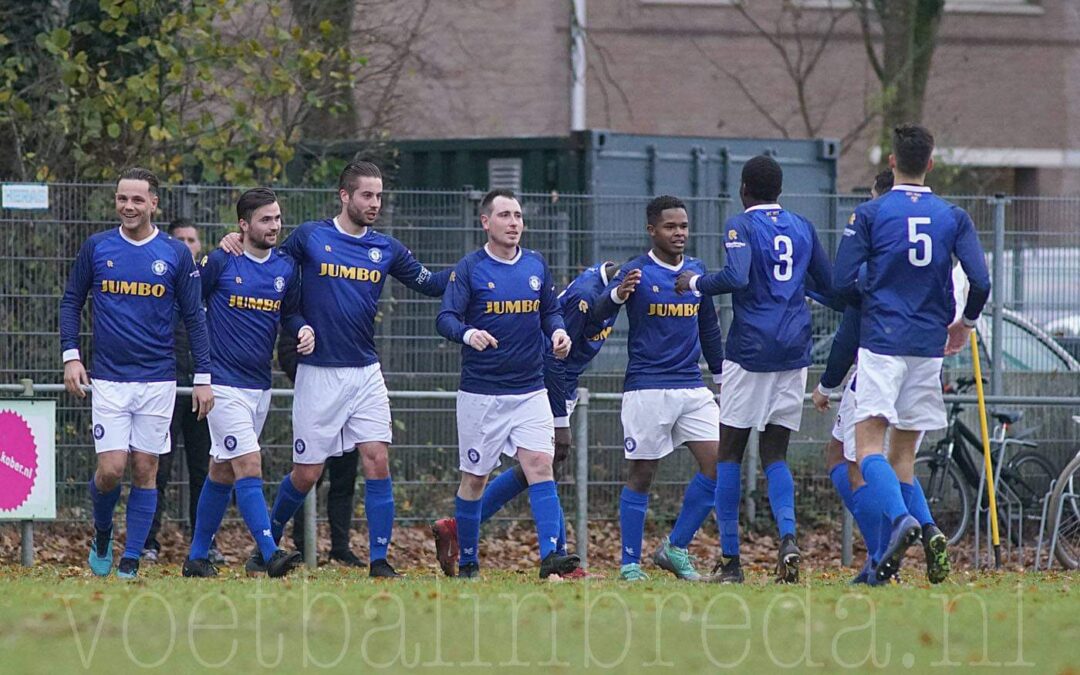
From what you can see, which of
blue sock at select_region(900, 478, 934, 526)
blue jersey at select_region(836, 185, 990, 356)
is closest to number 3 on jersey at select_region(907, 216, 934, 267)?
blue jersey at select_region(836, 185, 990, 356)

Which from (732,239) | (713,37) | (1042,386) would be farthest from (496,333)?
(713,37)

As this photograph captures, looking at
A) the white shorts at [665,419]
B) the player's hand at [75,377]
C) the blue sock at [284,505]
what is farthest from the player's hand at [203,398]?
the white shorts at [665,419]

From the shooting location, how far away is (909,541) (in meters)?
9.58

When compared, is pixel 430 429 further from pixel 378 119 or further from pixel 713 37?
pixel 713 37

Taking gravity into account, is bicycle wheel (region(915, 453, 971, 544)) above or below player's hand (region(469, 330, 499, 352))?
below

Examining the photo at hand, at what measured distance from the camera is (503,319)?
436 inches

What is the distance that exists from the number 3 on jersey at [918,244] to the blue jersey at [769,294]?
0.83 m

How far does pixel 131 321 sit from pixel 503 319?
2159 millimetres

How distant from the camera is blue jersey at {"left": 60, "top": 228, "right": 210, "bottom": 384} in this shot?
1121 cm

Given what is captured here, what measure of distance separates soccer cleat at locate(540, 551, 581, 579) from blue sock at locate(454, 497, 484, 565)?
72 centimetres

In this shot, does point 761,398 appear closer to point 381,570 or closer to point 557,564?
point 557,564

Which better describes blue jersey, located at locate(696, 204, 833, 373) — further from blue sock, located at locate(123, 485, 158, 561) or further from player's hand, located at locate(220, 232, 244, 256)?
blue sock, located at locate(123, 485, 158, 561)

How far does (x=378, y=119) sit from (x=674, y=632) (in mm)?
12239

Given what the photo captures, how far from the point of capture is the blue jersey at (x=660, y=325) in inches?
450
